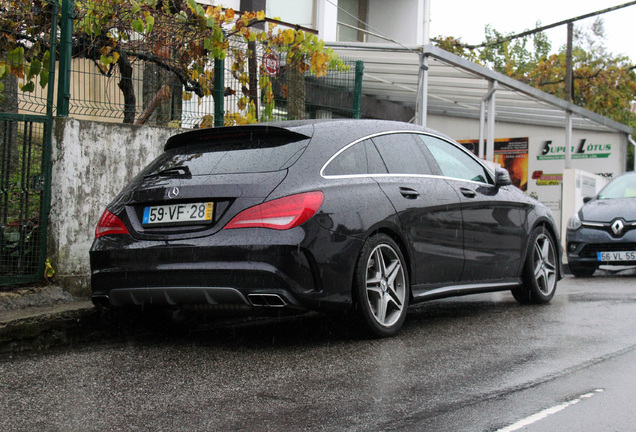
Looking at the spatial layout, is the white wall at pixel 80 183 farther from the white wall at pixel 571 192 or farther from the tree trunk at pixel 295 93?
the white wall at pixel 571 192

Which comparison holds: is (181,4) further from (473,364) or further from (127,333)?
(473,364)

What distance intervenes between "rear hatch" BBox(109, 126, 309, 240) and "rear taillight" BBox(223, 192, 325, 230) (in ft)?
0.15

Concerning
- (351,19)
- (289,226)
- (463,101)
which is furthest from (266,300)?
(351,19)

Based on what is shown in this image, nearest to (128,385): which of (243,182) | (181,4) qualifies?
(243,182)

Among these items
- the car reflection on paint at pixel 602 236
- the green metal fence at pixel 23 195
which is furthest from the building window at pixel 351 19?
the green metal fence at pixel 23 195

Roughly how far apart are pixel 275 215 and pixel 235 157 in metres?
0.66

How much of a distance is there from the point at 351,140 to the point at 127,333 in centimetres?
230

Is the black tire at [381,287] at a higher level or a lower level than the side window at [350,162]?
lower

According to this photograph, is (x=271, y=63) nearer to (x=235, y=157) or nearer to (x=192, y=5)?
(x=192, y=5)

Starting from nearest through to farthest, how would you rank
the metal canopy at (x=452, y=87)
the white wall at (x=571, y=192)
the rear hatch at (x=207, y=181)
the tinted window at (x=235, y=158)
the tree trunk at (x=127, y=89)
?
1. the rear hatch at (x=207, y=181)
2. the tinted window at (x=235, y=158)
3. the tree trunk at (x=127, y=89)
4. the metal canopy at (x=452, y=87)
5. the white wall at (x=571, y=192)

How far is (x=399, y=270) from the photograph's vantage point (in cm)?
586

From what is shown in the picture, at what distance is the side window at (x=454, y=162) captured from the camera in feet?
22.3

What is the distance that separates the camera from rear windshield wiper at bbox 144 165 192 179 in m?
5.47

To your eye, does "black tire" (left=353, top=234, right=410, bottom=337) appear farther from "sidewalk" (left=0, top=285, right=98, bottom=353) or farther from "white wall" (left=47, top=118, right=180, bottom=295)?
"white wall" (left=47, top=118, right=180, bottom=295)
